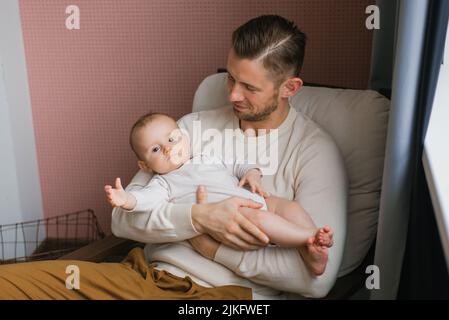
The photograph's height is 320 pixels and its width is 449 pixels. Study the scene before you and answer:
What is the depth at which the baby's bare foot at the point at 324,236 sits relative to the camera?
1.45 metres

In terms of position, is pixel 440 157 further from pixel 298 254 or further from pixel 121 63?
pixel 121 63

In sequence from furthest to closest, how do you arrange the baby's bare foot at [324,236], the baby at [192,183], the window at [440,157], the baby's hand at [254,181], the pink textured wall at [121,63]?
the pink textured wall at [121,63]
the baby's hand at [254,181]
the baby at [192,183]
the baby's bare foot at [324,236]
the window at [440,157]

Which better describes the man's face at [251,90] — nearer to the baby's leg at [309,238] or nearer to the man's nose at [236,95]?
the man's nose at [236,95]

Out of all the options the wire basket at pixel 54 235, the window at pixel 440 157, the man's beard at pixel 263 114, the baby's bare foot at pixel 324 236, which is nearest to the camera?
the window at pixel 440 157

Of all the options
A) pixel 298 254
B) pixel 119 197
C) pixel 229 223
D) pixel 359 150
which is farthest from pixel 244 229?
pixel 359 150

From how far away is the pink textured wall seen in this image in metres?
2.38

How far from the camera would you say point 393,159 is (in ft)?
4.98

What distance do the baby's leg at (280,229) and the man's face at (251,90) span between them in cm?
37

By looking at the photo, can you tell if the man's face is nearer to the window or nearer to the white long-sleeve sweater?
the white long-sleeve sweater

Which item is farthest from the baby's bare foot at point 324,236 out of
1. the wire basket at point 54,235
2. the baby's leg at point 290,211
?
the wire basket at point 54,235

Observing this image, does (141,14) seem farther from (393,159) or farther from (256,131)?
(393,159)

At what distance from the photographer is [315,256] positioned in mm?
1508
